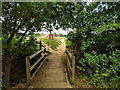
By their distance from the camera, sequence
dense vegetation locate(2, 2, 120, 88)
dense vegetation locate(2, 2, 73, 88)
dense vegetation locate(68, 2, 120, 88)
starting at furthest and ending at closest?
dense vegetation locate(68, 2, 120, 88) < dense vegetation locate(2, 2, 120, 88) < dense vegetation locate(2, 2, 73, 88)

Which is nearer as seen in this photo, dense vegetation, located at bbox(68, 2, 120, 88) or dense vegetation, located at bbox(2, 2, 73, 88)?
dense vegetation, located at bbox(2, 2, 73, 88)

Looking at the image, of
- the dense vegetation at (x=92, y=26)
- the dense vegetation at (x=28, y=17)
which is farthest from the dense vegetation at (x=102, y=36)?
the dense vegetation at (x=28, y=17)

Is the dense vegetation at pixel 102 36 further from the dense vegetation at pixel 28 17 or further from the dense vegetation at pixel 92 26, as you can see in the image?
the dense vegetation at pixel 28 17

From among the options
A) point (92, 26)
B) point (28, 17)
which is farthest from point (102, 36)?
point (28, 17)

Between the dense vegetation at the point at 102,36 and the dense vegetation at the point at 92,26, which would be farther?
the dense vegetation at the point at 102,36

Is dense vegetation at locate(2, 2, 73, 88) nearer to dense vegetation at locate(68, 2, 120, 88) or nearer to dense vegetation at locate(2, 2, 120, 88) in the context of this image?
dense vegetation at locate(2, 2, 120, 88)

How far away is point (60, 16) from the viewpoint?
2.74 m

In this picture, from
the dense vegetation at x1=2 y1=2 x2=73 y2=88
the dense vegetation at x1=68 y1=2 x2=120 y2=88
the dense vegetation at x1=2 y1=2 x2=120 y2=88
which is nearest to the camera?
the dense vegetation at x1=2 y1=2 x2=73 y2=88

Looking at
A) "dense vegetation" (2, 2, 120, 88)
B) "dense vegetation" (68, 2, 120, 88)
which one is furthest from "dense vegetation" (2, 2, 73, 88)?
"dense vegetation" (68, 2, 120, 88)

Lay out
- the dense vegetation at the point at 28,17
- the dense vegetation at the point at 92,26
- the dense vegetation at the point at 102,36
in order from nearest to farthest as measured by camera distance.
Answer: the dense vegetation at the point at 28,17, the dense vegetation at the point at 92,26, the dense vegetation at the point at 102,36

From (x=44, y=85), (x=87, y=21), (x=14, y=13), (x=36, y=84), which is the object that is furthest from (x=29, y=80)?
(x=87, y=21)

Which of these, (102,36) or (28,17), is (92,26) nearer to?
(102,36)

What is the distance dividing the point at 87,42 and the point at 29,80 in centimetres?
272

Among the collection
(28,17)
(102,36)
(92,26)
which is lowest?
(102,36)
